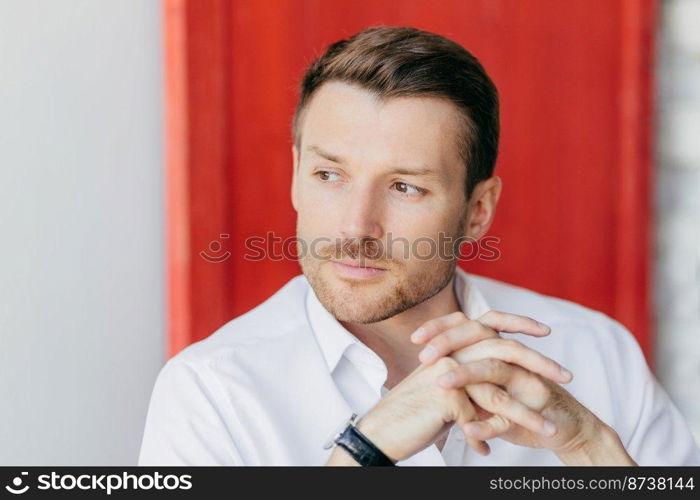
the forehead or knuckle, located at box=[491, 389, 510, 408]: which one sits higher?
the forehead

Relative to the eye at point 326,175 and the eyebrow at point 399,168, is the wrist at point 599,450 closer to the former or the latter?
the eyebrow at point 399,168

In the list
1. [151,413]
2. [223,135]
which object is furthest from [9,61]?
[151,413]

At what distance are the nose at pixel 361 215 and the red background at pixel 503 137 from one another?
1.40ft

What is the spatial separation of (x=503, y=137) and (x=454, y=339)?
1.00 metres

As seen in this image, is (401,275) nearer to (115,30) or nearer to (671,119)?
(115,30)

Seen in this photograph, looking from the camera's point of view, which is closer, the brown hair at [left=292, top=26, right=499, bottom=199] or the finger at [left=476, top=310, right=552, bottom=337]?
the finger at [left=476, top=310, right=552, bottom=337]

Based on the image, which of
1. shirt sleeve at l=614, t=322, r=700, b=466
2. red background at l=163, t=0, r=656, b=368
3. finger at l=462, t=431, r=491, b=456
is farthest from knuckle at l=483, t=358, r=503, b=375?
red background at l=163, t=0, r=656, b=368

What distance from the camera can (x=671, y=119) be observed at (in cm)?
267

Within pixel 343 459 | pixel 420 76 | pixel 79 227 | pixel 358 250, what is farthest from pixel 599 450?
pixel 79 227

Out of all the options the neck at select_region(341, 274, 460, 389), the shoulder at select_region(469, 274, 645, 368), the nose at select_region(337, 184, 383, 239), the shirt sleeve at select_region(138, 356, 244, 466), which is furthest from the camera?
the shoulder at select_region(469, 274, 645, 368)

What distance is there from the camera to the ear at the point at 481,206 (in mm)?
2078

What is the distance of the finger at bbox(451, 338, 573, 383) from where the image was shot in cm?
162

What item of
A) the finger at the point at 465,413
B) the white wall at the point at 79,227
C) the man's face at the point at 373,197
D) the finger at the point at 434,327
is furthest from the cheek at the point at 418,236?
the white wall at the point at 79,227

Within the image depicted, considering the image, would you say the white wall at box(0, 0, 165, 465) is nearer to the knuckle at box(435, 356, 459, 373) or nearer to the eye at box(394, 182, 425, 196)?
the eye at box(394, 182, 425, 196)
